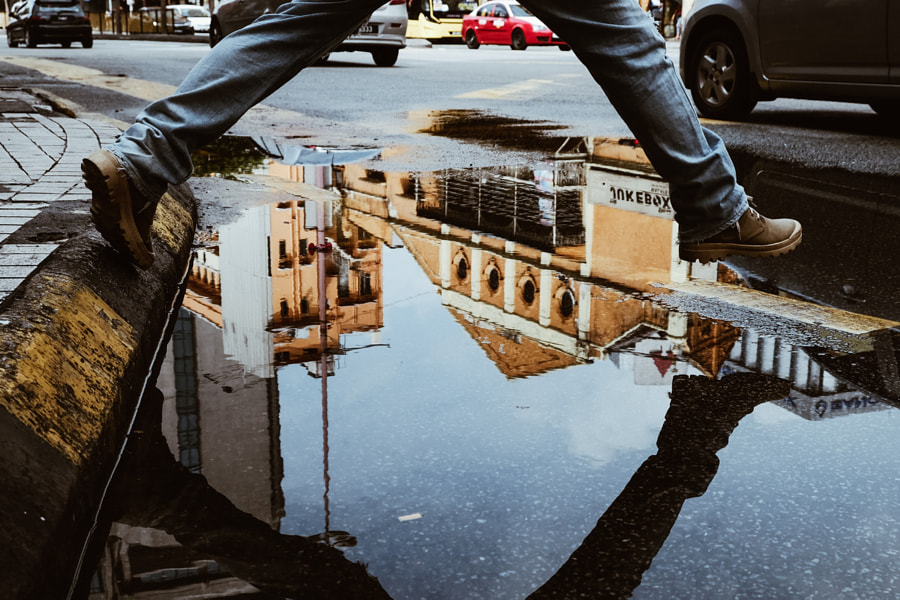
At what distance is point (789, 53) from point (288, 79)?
6510 mm

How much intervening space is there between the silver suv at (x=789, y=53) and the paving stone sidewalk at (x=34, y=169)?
5.11m

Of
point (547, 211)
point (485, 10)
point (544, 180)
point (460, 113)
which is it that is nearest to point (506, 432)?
point (547, 211)

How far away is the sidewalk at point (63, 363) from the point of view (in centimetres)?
183

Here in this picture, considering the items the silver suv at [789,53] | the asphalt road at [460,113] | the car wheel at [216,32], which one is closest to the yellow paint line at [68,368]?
the asphalt road at [460,113]

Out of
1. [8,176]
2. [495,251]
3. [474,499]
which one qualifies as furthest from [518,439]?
[8,176]

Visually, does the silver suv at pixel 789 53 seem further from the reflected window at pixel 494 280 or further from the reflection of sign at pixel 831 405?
the reflection of sign at pixel 831 405

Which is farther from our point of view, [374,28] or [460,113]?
[374,28]

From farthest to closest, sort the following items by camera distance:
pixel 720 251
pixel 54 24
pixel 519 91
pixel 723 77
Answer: pixel 54 24 < pixel 519 91 < pixel 723 77 < pixel 720 251

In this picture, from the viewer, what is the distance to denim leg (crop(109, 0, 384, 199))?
302 cm

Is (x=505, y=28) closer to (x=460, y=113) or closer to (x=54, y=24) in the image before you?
(x=54, y=24)

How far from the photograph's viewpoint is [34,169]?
5172 millimetres

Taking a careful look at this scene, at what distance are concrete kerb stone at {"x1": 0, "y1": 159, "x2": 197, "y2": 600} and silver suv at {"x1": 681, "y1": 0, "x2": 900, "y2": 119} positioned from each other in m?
6.16

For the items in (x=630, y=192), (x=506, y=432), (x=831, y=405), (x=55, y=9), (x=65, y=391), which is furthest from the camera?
(x=55, y=9)

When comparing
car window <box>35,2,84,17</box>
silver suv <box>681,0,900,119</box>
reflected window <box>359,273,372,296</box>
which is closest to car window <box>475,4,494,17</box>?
car window <box>35,2,84,17</box>
